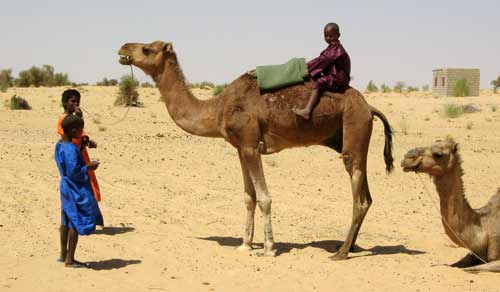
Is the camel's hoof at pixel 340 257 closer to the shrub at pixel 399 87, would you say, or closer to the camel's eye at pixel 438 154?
the camel's eye at pixel 438 154

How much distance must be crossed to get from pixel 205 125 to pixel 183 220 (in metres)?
2.48

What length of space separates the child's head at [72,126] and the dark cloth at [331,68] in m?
2.97

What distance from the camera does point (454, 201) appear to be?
26.3ft

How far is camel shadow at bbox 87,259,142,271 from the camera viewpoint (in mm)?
8477

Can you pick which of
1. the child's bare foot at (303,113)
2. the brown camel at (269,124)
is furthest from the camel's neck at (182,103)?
the child's bare foot at (303,113)

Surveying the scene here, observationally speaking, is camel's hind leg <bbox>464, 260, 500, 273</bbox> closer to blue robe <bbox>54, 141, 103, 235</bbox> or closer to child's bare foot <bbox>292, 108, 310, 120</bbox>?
child's bare foot <bbox>292, 108, 310, 120</bbox>

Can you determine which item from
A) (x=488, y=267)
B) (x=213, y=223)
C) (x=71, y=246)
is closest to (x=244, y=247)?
(x=213, y=223)

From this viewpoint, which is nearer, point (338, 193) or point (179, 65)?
point (179, 65)

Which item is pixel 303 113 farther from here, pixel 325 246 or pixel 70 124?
pixel 70 124

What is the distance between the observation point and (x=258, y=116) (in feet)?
30.6

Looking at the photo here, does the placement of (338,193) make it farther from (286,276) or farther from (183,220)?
(286,276)

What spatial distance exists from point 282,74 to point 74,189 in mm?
3067

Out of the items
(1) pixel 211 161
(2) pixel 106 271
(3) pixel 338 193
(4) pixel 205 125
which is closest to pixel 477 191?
(3) pixel 338 193

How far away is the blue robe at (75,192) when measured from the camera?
8.04 m
